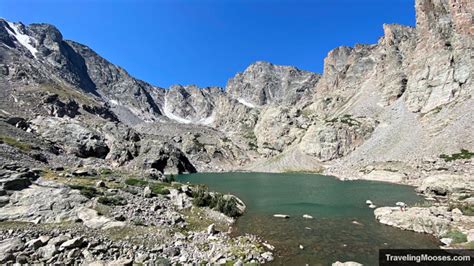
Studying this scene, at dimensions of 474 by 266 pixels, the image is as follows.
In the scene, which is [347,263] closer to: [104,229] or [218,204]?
[104,229]

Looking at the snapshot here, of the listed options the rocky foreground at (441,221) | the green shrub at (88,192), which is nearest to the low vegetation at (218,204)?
the green shrub at (88,192)

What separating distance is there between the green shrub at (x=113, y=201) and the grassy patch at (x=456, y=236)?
3670 cm

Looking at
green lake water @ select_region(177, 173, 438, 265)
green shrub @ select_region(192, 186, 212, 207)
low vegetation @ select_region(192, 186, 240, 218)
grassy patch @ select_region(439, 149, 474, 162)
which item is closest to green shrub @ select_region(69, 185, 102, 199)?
green shrub @ select_region(192, 186, 212, 207)

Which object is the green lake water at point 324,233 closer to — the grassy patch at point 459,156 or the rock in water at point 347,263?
the rock in water at point 347,263

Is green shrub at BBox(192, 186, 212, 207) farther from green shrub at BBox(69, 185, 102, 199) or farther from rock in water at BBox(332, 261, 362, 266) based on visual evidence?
rock in water at BBox(332, 261, 362, 266)

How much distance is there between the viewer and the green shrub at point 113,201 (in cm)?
3469

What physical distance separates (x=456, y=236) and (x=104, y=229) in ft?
117

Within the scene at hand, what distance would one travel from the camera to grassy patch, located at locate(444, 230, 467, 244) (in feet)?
96.6

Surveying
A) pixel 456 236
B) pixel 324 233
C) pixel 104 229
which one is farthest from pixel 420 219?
pixel 104 229

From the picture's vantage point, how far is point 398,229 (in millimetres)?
36000

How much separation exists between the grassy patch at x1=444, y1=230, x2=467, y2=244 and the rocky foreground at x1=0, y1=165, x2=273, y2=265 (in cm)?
1953

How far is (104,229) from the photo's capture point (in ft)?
92.3

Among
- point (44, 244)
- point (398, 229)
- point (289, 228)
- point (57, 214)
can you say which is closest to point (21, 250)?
point (44, 244)

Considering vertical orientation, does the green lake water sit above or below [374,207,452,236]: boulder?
below
